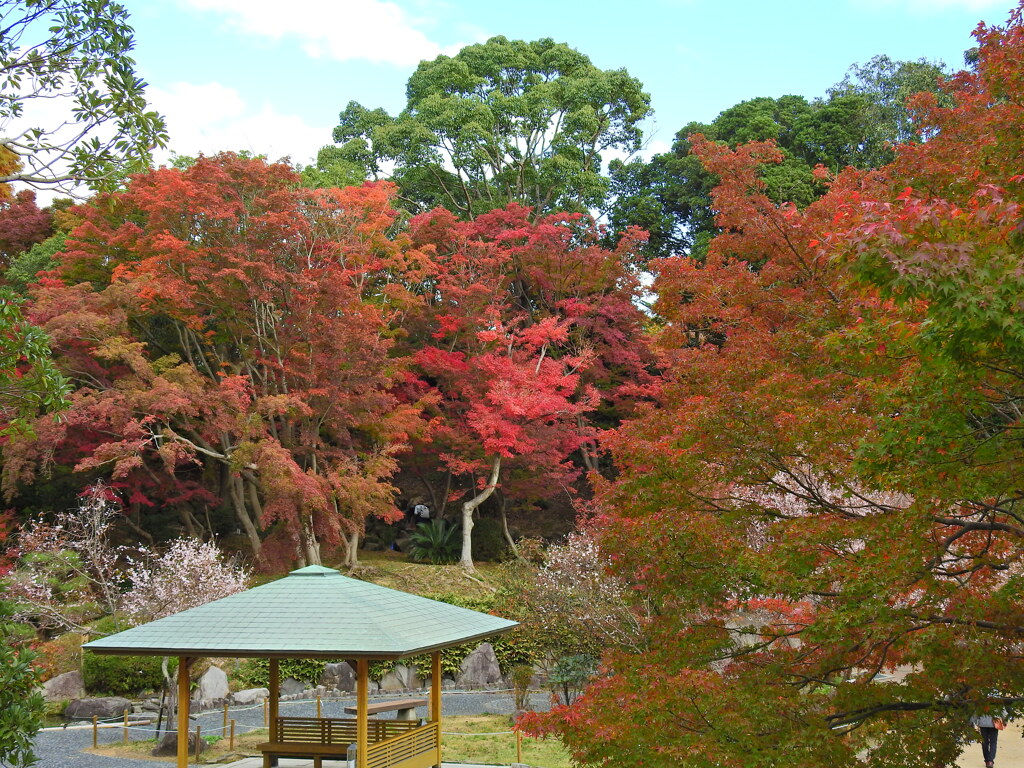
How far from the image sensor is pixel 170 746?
42.1ft

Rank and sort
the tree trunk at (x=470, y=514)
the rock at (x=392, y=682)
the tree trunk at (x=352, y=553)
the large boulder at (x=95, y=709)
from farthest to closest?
the tree trunk at (x=470, y=514), the tree trunk at (x=352, y=553), the rock at (x=392, y=682), the large boulder at (x=95, y=709)

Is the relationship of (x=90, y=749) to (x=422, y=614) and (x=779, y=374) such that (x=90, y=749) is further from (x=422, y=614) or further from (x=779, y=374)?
(x=779, y=374)

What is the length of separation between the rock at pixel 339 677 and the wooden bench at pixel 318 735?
656 cm

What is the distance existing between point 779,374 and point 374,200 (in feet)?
51.2

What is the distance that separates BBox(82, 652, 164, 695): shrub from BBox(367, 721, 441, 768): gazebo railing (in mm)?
7571

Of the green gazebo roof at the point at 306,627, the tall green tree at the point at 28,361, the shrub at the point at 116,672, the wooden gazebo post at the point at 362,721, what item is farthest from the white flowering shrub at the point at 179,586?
A: the tall green tree at the point at 28,361

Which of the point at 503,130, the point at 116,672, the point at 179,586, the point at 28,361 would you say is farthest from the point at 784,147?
the point at 28,361

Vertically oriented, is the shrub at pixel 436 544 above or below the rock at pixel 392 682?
above

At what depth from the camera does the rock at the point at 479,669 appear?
18688mm

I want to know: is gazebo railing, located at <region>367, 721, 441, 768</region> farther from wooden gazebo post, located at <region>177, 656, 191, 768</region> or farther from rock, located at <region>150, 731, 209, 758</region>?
rock, located at <region>150, 731, 209, 758</region>

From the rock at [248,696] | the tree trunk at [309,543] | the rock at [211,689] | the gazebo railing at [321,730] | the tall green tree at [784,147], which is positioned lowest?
the rock at [248,696]

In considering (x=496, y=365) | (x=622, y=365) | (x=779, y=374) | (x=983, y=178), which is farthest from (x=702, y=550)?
(x=622, y=365)

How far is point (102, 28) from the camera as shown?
6707 mm

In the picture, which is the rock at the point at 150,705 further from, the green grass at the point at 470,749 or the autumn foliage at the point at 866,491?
the autumn foliage at the point at 866,491
